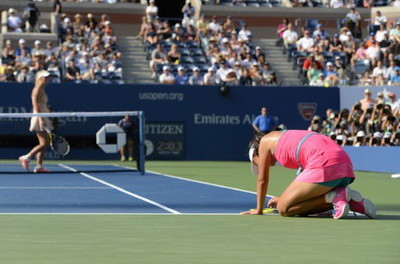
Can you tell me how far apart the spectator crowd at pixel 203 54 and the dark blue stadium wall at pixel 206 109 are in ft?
2.01

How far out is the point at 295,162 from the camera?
432 inches

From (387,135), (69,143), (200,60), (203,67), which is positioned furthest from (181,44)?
(387,135)

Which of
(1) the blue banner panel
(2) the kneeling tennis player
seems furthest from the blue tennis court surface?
(1) the blue banner panel

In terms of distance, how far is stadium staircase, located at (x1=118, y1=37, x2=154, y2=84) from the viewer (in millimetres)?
33219

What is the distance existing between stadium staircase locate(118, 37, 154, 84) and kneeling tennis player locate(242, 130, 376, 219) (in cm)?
2180

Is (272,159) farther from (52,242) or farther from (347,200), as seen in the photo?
(52,242)

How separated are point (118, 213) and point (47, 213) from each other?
2.69 ft

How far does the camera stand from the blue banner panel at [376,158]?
79.1 feet

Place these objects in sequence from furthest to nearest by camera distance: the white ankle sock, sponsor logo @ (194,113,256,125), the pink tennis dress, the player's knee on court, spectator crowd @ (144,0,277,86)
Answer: spectator crowd @ (144,0,277,86) → sponsor logo @ (194,113,256,125) → the player's knee on court → the white ankle sock → the pink tennis dress

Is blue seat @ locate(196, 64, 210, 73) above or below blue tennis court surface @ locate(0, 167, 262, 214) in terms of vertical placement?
above

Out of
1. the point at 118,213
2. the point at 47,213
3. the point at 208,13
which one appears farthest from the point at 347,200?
the point at 208,13

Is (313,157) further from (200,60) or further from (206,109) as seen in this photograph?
(200,60)

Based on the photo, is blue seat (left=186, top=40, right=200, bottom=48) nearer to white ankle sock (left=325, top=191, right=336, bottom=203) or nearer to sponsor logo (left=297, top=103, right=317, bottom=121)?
sponsor logo (left=297, top=103, right=317, bottom=121)

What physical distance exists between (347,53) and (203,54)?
5.19 meters
